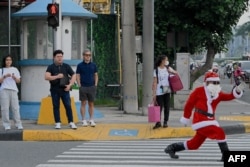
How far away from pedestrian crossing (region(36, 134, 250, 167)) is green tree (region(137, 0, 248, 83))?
12.7 metres

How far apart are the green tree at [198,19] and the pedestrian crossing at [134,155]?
12700 mm

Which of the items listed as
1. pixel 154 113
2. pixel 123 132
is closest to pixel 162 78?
pixel 154 113

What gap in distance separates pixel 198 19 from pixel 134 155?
51.8ft

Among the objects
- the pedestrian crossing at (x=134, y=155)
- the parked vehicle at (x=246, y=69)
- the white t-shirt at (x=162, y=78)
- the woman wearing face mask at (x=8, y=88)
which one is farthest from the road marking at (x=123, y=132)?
the parked vehicle at (x=246, y=69)

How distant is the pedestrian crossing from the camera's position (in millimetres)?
11156

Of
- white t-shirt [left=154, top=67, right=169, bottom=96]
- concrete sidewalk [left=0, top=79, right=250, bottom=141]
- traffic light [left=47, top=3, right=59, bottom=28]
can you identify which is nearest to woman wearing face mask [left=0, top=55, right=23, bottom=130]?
concrete sidewalk [left=0, top=79, right=250, bottom=141]

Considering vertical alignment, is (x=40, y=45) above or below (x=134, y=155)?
above

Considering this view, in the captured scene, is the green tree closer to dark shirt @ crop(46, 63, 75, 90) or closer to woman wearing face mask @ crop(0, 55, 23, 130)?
dark shirt @ crop(46, 63, 75, 90)

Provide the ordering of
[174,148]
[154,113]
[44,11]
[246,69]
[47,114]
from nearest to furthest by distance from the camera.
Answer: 1. [174,148]
2. [154,113]
3. [47,114]
4. [44,11]
5. [246,69]

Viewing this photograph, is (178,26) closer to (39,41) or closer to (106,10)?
(106,10)

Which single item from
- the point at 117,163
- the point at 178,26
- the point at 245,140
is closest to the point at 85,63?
the point at 245,140

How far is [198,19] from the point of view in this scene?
1073 inches

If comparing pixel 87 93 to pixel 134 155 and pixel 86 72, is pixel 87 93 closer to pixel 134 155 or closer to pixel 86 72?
pixel 86 72

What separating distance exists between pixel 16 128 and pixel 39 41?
10.1 feet
